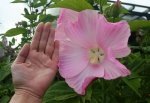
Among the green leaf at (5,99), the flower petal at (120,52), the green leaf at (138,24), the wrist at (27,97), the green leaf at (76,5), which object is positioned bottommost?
the green leaf at (5,99)

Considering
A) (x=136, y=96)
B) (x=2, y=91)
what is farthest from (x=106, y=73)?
(x=2, y=91)

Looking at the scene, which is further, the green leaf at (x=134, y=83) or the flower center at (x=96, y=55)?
the green leaf at (x=134, y=83)

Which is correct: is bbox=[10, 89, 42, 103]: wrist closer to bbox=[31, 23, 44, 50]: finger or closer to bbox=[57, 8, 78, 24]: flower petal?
bbox=[31, 23, 44, 50]: finger

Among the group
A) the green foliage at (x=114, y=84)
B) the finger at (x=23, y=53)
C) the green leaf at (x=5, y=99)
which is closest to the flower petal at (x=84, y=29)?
the green foliage at (x=114, y=84)

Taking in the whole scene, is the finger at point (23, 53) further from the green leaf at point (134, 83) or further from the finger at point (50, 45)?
the green leaf at point (134, 83)

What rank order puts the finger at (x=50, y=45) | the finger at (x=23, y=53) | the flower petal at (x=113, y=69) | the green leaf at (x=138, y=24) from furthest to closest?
the finger at (x=23, y=53), the finger at (x=50, y=45), the green leaf at (x=138, y=24), the flower petal at (x=113, y=69)

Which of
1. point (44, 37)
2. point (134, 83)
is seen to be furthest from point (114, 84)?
point (44, 37)

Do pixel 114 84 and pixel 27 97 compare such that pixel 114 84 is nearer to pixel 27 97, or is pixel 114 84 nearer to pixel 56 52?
pixel 56 52

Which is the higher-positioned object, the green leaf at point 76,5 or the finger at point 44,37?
the green leaf at point 76,5

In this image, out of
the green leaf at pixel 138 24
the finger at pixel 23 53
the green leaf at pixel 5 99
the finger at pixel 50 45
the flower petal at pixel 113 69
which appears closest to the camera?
the flower petal at pixel 113 69
